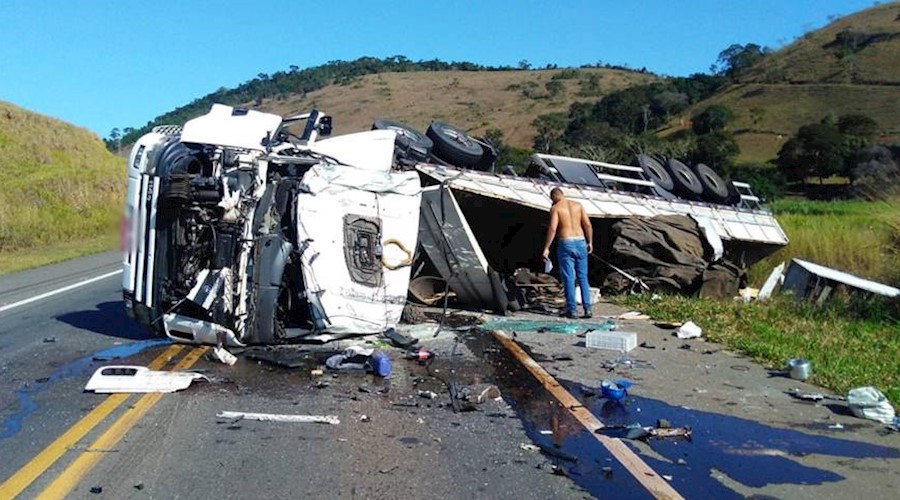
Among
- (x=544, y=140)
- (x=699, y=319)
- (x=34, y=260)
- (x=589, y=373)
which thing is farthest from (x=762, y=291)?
(x=544, y=140)

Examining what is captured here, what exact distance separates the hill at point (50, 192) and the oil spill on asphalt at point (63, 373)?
2.18m

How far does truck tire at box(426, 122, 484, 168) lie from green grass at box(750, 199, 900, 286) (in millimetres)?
6129

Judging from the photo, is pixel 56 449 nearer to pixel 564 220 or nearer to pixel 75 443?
pixel 75 443

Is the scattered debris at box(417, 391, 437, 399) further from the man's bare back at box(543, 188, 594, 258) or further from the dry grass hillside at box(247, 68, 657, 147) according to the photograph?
the dry grass hillside at box(247, 68, 657, 147)

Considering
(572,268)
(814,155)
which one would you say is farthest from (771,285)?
(814,155)

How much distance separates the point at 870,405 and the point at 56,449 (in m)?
5.63

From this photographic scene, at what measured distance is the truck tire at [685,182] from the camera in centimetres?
1616

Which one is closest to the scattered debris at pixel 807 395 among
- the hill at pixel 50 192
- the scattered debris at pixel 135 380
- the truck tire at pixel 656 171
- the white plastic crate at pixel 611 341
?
the white plastic crate at pixel 611 341

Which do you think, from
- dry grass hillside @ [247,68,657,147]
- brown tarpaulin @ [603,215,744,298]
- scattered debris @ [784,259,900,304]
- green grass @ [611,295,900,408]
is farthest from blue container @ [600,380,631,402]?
dry grass hillside @ [247,68,657,147]

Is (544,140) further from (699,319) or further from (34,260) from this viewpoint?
(699,319)

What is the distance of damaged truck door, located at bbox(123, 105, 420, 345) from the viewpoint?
28.7 ft

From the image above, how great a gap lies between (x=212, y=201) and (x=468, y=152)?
5612 millimetres

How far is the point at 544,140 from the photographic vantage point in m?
64.2

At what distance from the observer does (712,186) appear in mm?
A: 16578
